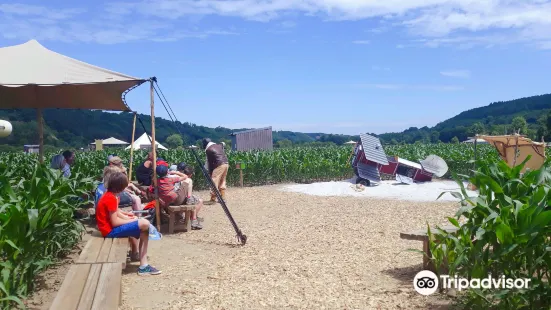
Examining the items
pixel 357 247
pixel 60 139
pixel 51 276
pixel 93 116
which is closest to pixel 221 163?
pixel 357 247

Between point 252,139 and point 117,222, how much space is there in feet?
71.5

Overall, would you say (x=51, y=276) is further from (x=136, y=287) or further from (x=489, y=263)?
(x=489, y=263)

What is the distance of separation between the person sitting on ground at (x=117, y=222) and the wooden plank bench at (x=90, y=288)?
0.93 meters

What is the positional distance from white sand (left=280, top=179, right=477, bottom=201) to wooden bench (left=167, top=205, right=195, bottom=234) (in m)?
6.31

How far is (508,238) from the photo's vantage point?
3508 millimetres

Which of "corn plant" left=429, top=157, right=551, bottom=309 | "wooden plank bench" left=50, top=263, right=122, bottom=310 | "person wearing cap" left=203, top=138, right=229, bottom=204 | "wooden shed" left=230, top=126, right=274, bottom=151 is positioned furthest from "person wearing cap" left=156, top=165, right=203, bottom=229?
"wooden shed" left=230, top=126, right=274, bottom=151

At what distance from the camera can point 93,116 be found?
250ft

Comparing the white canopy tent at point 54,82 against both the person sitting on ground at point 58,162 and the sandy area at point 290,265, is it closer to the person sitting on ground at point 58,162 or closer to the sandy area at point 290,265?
the person sitting on ground at point 58,162

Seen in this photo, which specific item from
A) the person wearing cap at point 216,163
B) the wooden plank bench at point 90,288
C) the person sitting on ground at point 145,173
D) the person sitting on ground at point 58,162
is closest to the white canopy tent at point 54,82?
the person sitting on ground at point 58,162

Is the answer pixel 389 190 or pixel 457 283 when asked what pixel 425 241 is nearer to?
pixel 457 283

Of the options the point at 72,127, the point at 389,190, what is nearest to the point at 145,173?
the point at 389,190

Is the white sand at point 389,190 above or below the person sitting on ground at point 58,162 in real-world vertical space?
below

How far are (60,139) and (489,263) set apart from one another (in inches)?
2492

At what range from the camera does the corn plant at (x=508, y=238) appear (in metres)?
3.47
